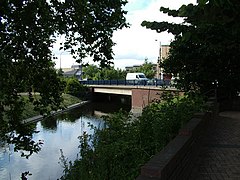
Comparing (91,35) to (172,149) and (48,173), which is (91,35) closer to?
(172,149)

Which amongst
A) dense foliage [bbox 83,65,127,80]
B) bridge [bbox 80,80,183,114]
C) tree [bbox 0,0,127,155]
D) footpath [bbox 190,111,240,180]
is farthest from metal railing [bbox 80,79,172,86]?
tree [bbox 0,0,127,155]

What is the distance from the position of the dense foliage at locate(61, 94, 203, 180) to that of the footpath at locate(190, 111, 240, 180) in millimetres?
848

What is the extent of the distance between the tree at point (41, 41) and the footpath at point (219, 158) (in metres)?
3.57

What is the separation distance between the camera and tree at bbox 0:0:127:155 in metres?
6.13

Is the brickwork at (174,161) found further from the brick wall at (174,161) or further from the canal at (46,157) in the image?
the canal at (46,157)

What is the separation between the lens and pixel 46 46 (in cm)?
671

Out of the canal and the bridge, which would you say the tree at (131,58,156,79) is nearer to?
the bridge

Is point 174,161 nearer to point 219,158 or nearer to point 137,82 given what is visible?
point 219,158

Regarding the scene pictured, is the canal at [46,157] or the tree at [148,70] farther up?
the tree at [148,70]

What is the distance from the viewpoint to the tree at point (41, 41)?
20.1ft

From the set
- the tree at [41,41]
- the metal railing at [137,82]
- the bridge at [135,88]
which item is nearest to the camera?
the tree at [41,41]

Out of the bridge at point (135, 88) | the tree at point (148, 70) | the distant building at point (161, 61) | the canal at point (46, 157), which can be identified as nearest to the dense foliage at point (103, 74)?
the tree at point (148, 70)

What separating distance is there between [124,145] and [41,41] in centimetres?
305

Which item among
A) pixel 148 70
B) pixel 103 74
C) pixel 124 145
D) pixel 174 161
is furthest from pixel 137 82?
pixel 174 161
